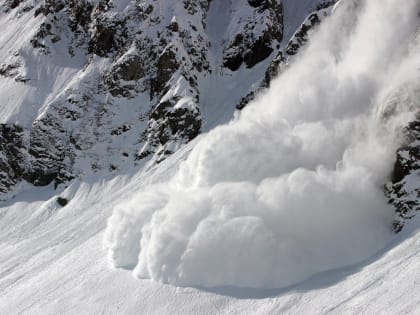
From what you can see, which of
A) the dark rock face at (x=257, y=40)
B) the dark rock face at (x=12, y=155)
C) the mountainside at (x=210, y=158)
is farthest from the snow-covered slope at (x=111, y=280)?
the dark rock face at (x=257, y=40)

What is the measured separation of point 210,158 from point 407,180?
14.3 m

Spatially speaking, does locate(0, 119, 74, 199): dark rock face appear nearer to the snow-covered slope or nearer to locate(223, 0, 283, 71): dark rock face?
the snow-covered slope

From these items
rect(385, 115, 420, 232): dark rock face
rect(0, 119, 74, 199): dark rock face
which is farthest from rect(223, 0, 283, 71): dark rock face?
rect(385, 115, 420, 232): dark rock face

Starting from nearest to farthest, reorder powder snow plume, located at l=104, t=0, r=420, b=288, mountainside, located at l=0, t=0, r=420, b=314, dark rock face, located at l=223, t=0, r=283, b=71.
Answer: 1. mountainside, located at l=0, t=0, r=420, b=314
2. powder snow plume, located at l=104, t=0, r=420, b=288
3. dark rock face, located at l=223, t=0, r=283, b=71

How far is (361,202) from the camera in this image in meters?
32.1

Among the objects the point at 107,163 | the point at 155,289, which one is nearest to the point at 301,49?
the point at 107,163

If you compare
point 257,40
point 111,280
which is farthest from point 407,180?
point 257,40

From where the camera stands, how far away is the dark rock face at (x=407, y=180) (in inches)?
1185

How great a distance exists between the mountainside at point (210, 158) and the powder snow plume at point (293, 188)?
11cm

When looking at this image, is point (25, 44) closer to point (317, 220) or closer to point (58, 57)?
point (58, 57)

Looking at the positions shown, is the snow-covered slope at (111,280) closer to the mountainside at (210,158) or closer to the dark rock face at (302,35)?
the mountainside at (210,158)

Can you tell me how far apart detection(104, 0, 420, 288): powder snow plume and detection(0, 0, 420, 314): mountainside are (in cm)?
11

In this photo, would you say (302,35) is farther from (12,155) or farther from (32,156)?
(12,155)

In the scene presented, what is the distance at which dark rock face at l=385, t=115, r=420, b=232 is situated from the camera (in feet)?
98.8
